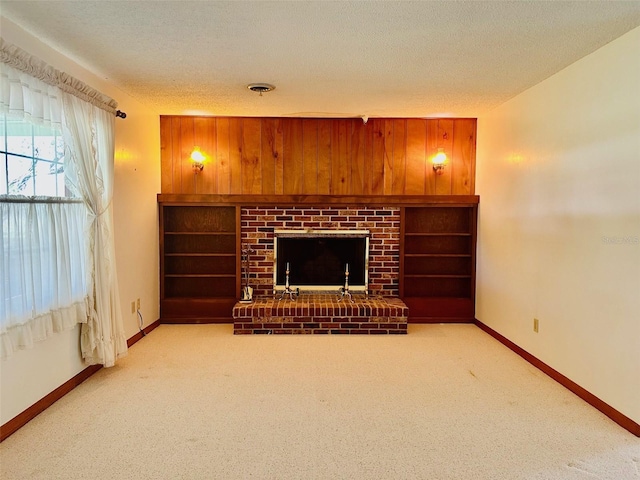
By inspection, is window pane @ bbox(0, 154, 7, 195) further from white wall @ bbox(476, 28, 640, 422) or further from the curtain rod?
white wall @ bbox(476, 28, 640, 422)

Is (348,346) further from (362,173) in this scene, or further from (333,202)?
(362,173)

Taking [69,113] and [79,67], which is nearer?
[69,113]

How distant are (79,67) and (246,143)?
1.96m

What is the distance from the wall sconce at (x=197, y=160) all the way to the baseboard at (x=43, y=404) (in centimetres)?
235

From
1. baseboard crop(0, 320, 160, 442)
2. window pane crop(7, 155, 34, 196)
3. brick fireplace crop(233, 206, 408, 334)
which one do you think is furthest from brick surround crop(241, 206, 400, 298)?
window pane crop(7, 155, 34, 196)

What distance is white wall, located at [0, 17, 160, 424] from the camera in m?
2.48

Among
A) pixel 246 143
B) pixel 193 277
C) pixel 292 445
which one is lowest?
pixel 292 445

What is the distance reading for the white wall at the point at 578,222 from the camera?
2568 mm

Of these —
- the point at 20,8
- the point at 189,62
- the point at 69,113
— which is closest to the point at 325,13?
the point at 189,62

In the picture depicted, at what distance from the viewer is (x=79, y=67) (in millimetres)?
3154

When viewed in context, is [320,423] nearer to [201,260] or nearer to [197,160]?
[201,260]

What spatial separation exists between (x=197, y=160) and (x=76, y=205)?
191 cm

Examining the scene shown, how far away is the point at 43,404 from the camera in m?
2.69

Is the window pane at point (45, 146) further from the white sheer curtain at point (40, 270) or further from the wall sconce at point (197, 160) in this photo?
the wall sconce at point (197, 160)
